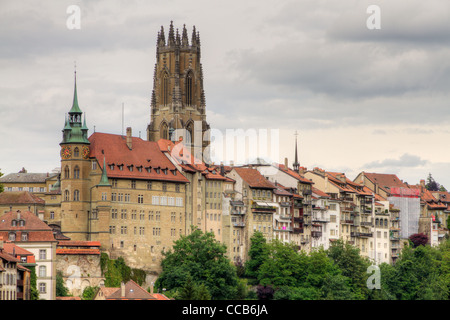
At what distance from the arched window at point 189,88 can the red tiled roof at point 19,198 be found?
1943 inches

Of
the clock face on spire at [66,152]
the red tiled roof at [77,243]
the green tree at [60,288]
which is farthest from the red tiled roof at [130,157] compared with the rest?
the green tree at [60,288]

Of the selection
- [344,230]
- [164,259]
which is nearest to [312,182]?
[344,230]

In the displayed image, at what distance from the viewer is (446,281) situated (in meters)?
167

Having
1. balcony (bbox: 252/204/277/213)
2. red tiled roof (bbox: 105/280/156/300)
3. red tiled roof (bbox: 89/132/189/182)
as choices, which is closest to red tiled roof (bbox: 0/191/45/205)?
red tiled roof (bbox: 89/132/189/182)

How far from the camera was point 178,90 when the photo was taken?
187625mm

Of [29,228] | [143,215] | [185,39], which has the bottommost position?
[29,228]

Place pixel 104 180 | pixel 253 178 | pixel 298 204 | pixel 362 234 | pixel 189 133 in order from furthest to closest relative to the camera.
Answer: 1. pixel 189 133
2. pixel 362 234
3. pixel 298 204
4. pixel 253 178
5. pixel 104 180

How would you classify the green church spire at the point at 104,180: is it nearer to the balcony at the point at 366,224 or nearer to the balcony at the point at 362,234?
the balcony at the point at 362,234

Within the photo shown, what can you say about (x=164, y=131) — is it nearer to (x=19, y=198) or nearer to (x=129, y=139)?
(x=129, y=139)

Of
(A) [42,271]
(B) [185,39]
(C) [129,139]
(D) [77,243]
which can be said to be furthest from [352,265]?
(B) [185,39]

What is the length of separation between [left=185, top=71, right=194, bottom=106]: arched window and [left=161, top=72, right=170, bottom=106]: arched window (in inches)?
118

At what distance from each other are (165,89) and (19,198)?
51331 millimetres

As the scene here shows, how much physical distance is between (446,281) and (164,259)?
4369cm

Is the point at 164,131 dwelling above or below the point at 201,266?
above
